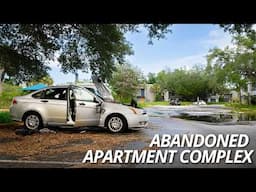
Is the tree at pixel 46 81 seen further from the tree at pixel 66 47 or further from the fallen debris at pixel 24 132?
the fallen debris at pixel 24 132

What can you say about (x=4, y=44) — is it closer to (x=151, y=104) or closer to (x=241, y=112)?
(x=151, y=104)

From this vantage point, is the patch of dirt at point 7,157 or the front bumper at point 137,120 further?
the front bumper at point 137,120

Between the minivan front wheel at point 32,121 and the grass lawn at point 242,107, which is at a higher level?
the grass lawn at point 242,107

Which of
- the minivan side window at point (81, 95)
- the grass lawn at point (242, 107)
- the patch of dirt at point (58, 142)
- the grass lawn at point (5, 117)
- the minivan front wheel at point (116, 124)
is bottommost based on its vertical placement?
the patch of dirt at point (58, 142)

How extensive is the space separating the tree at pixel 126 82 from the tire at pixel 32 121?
106 centimetres

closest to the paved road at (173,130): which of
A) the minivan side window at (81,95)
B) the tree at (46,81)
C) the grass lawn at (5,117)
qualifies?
the grass lawn at (5,117)

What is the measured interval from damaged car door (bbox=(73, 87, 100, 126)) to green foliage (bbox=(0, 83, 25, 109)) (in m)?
0.73

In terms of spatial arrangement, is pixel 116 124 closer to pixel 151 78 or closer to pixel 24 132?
pixel 151 78

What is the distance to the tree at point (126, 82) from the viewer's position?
4727 millimetres

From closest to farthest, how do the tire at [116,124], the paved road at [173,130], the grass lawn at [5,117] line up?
the paved road at [173,130]
the grass lawn at [5,117]
the tire at [116,124]

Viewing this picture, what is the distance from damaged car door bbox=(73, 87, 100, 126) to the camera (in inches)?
184

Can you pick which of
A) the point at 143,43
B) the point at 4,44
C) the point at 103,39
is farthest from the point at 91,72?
the point at 4,44
